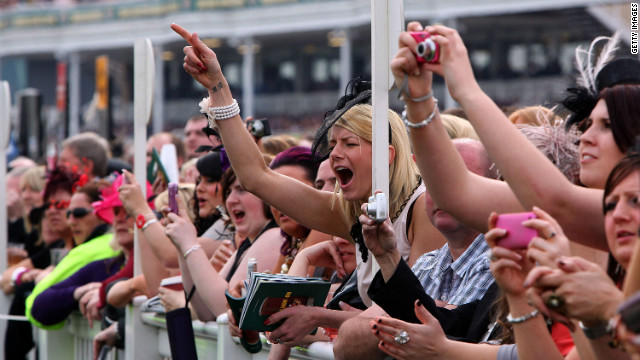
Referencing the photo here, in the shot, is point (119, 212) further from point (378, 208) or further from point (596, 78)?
point (596, 78)

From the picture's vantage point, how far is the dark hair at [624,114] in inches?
106

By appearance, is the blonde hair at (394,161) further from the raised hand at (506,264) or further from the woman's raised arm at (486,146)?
the raised hand at (506,264)

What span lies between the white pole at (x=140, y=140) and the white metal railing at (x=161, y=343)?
32mm

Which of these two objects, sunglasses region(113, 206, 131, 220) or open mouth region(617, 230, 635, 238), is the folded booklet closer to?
open mouth region(617, 230, 635, 238)

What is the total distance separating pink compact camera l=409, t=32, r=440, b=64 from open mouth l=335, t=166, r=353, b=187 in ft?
3.71

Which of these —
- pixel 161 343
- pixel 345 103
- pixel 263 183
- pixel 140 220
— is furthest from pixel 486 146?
pixel 161 343

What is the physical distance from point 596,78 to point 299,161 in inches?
76.0

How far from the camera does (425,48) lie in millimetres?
2586

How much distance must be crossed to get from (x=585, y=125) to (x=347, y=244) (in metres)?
1.28

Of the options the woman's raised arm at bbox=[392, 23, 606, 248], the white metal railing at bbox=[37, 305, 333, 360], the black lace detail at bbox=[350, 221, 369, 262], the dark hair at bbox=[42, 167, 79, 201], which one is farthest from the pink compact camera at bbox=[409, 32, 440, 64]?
the dark hair at bbox=[42, 167, 79, 201]

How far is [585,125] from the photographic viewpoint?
3.12 metres

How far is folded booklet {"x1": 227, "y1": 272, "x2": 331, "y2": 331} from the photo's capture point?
3.52 m

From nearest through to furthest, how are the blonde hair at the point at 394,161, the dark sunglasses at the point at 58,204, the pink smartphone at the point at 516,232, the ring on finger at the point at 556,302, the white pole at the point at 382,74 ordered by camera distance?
the ring on finger at the point at 556,302 → the pink smartphone at the point at 516,232 → the white pole at the point at 382,74 → the blonde hair at the point at 394,161 → the dark sunglasses at the point at 58,204

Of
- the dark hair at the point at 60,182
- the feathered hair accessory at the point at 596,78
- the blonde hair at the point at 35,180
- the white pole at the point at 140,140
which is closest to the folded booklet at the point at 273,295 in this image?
the feathered hair accessory at the point at 596,78
